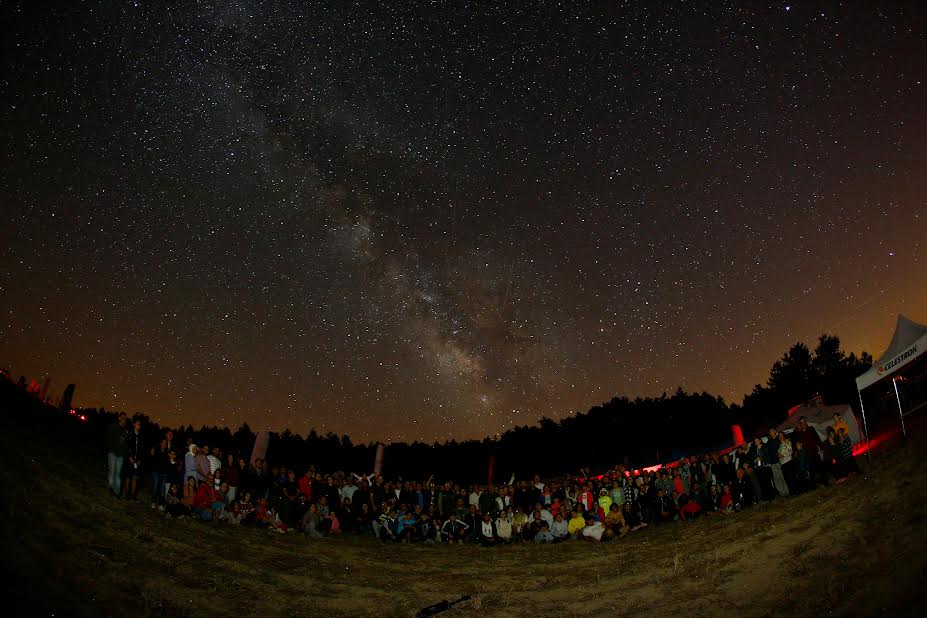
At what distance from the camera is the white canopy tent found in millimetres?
13070

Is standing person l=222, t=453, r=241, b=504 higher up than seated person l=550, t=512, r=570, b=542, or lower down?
higher up

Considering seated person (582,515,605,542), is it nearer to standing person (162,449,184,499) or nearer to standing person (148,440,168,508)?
standing person (162,449,184,499)

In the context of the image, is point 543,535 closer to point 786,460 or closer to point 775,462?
point 775,462

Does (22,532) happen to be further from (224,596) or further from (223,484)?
(223,484)

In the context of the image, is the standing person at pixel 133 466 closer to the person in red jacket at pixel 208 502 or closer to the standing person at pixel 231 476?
the person in red jacket at pixel 208 502

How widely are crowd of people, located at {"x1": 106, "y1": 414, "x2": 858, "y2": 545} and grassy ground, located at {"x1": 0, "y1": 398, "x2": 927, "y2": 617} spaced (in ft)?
2.92

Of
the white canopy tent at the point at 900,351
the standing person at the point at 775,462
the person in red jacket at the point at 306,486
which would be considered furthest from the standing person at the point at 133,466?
the white canopy tent at the point at 900,351

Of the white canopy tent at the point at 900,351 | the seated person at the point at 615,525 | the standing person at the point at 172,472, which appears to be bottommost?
the seated person at the point at 615,525

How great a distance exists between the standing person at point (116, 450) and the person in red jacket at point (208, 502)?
1.86 m

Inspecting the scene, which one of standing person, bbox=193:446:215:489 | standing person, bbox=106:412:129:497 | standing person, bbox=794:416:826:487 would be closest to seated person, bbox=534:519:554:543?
standing person, bbox=794:416:826:487

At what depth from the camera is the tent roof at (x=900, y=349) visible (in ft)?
42.9

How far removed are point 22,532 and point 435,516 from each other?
1158 cm

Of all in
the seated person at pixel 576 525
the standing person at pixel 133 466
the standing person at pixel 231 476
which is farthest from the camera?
the seated person at pixel 576 525

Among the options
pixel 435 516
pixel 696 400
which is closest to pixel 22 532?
pixel 435 516
